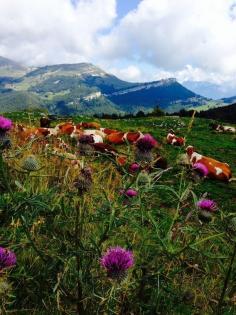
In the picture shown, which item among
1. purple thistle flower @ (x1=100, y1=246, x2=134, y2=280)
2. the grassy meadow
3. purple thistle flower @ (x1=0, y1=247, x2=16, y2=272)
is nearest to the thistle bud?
the grassy meadow

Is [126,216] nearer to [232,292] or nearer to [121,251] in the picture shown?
[121,251]

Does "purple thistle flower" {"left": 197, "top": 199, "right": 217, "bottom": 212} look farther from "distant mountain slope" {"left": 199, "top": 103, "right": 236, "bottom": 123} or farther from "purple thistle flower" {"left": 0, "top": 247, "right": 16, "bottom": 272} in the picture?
"distant mountain slope" {"left": 199, "top": 103, "right": 236, "bottom": 123}

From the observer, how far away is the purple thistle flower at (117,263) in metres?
2.87

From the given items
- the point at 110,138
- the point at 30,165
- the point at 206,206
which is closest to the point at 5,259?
the point at 30,165

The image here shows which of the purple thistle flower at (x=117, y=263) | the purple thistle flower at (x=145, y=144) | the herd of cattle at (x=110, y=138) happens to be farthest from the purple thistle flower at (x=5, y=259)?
the herd of cattle at (x=110, y=138)

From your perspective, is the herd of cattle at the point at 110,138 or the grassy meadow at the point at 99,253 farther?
the herd of cattle at the point at 110,138

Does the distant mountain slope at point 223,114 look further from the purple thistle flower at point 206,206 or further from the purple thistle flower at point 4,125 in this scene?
the purple thistle flower at point 4,125

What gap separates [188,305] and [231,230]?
0.88 m

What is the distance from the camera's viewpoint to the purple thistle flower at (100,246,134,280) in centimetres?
287

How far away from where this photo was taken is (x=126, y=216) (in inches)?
138

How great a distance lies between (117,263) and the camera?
2.88 metres

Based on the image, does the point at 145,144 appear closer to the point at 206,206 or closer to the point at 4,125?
the point at 206,206

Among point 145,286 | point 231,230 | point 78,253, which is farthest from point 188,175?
point 78,253

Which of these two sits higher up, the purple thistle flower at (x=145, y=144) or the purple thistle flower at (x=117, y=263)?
the purple thistle flower at (x=145, y=144)
